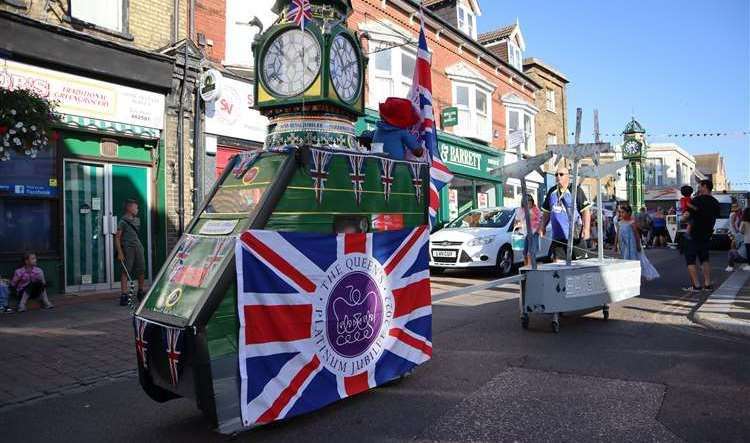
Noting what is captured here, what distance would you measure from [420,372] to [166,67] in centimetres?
856

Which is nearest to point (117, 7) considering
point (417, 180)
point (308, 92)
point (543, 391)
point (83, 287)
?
point (83, 287)

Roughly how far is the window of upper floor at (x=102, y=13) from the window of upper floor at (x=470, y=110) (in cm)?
1313

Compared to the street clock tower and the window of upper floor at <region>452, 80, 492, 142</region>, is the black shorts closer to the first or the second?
the street clock tower

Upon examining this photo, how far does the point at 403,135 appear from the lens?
191 inches

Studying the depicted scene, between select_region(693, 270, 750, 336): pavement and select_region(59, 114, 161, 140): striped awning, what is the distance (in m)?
9.70

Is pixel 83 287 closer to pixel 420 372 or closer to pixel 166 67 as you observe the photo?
pixel 166 67

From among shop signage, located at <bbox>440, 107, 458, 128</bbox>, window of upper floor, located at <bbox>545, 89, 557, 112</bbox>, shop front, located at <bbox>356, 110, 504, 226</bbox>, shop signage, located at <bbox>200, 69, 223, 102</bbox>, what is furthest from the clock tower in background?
shop signage, located at <bbox>200, 69, 223, 102</bbox>

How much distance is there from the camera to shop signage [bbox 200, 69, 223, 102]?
36.2ft

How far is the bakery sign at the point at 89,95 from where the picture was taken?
8516 millimetres

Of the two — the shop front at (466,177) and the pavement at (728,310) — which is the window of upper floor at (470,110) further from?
the pavement at (728,310)

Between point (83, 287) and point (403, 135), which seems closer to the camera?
point (403, 135)

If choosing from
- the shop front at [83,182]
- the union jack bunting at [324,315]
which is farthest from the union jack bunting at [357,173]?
the shop front at [83,182]

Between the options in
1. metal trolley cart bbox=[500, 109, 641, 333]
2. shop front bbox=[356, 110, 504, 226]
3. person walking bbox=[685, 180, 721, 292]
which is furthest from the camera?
shop front bbox=[356, 110, 504, 226]

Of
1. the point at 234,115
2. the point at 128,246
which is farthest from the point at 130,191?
the point at 234,115
